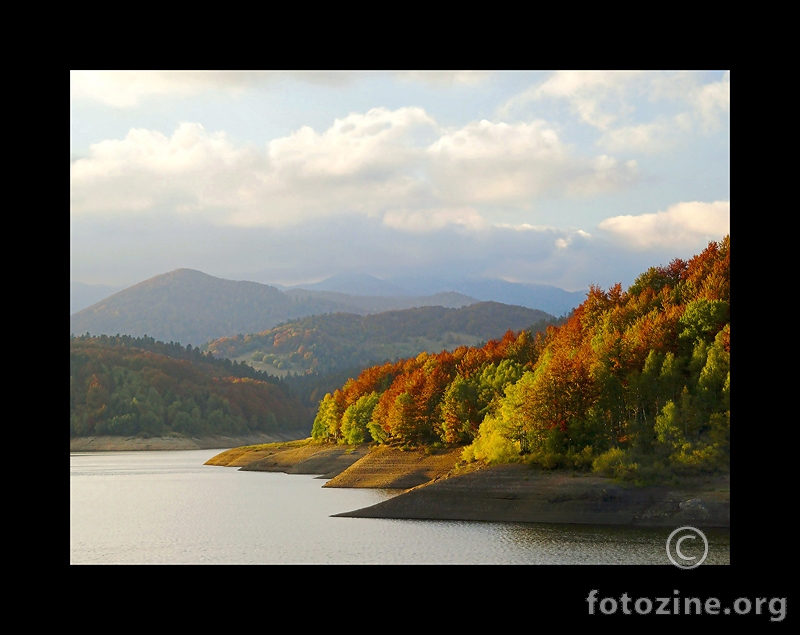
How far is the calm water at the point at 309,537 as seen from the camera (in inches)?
2016

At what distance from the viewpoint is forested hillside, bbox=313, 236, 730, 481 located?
70.4 metres

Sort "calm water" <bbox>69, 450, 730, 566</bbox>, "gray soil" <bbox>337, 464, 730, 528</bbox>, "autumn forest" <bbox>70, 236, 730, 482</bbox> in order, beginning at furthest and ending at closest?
"autumn forest" <bbox>70, 236, 730, 482</bbox> < "gray soil" <bbox>337, 464, 730, 528</bbox> < "calm water" <bbox>69, 450, 730, 566</bbox>

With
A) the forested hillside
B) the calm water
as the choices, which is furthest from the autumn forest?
the calm water

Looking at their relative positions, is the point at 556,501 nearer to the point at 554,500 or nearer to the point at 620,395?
the point at 554,500

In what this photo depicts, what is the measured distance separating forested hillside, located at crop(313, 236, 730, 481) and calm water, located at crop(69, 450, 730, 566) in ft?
35.1

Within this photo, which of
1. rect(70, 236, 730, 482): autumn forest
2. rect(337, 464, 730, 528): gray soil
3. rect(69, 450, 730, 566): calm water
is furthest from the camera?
rect(70, 236, 730, 482): autumn forest

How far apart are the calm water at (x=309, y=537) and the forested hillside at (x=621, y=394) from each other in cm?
1068

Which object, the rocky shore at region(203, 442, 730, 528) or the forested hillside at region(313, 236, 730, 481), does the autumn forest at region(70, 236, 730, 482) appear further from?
the rocky shore at region(203, 442, 730, 528)

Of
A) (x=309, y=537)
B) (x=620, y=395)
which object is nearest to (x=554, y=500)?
(x=620, y=395)

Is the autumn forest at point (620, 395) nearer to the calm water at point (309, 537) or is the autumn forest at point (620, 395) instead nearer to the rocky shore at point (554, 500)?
the rocky shore at point (554, 500)

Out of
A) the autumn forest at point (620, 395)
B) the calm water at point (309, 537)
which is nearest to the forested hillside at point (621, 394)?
the autumn forest at point (620, 395)
